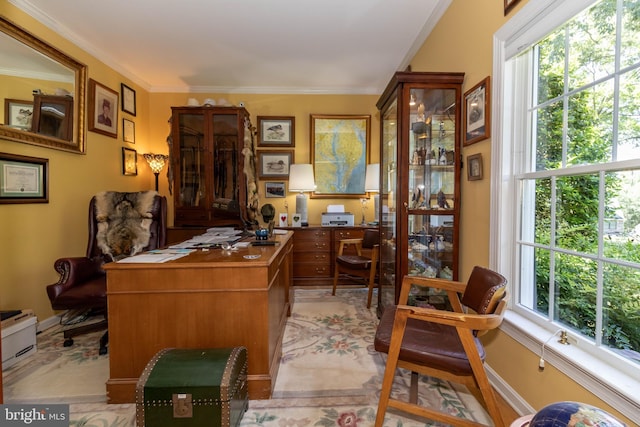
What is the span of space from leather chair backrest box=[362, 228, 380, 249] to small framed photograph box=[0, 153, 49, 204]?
3157 millimetres

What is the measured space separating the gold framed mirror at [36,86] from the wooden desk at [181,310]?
5.84ft

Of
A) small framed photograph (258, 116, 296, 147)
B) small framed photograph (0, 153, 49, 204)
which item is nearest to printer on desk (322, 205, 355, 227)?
small framed photograph (258, 116, 296, 147)

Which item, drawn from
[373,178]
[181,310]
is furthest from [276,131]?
[181,310]

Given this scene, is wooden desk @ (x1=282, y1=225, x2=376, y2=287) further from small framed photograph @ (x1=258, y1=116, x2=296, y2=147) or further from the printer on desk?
small framed photograph @ (x1=258, y1=116, x2=296, y2=147)

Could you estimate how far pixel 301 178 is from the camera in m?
3.92

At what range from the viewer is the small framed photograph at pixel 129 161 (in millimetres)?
3717

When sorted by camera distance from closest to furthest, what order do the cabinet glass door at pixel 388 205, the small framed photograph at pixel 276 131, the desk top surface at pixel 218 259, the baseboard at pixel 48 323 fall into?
the desk top surface at pixel 218 259 → the cabinet glass door at pixel 388 205 → the baseboard at pixel 48 323 → the small framed photograph at pixel 276 131

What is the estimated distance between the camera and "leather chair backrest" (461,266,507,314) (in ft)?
4.49

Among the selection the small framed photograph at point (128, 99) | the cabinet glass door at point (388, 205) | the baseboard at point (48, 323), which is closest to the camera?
the cabinet glass door at point (388, 205)

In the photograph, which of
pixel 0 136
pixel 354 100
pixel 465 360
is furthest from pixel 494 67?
pixel 0 136

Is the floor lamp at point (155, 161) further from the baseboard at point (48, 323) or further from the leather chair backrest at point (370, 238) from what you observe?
the leather chair backrest at point (370, 238)

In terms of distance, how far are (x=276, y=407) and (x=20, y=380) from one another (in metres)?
1.76

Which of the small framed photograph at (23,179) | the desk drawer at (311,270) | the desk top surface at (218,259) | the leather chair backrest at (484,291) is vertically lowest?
the desk drawer at (311,270)

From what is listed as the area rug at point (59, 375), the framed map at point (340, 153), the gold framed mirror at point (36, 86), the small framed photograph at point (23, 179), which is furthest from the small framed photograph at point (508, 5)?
the small framed photograph at point (23, 179)
